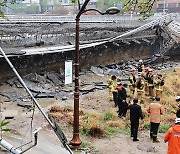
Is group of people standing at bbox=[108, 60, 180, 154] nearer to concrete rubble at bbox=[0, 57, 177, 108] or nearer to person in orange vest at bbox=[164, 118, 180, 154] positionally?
concrete rubble at bbox=[0, 57, 177, 108]

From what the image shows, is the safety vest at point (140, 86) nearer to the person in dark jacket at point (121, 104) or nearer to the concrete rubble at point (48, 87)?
the person in dark jacket at point (121, 104)

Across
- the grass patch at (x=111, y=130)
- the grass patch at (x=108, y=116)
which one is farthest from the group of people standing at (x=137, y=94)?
the grass patch at (x=111, y=130)

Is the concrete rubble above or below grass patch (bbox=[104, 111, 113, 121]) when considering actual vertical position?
below

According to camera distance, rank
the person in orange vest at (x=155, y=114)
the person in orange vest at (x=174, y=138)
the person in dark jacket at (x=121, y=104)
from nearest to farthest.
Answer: the person in orange vest at (x=174, y=138) → the person in orange vest at (x=155, y=114) → the person in dark jacket at (x=121, y=104)

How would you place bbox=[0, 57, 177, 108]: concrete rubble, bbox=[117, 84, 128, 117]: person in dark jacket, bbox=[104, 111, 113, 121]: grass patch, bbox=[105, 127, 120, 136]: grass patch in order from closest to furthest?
1. bbox=[105, 127, 120, 136]: grass patch
2. bbox=[104, 111, 113, 121]: grass patch
3. bbox=[117, 84, 128, 117]: person in dark jacket
4. bbox=[0, 57, 177, 108]: concrete rubble

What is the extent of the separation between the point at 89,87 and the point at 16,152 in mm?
14560

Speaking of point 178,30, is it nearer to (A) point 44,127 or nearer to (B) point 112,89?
(B) point 112,89

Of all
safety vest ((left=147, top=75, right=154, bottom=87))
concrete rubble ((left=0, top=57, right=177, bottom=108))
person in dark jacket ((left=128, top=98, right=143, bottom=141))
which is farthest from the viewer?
concrete rubble ((left=0, top=57, right=177, bottom=108))

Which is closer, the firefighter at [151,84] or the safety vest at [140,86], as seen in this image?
the safety vest at [140,86]

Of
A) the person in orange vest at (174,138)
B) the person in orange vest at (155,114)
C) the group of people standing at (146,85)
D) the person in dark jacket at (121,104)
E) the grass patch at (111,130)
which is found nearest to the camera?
the person in orange vest at (174,138)

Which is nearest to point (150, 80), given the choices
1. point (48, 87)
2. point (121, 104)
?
point (121, 104)

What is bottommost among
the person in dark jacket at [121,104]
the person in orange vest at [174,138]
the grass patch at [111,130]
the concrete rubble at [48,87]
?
the concrete rubble at [48,87]

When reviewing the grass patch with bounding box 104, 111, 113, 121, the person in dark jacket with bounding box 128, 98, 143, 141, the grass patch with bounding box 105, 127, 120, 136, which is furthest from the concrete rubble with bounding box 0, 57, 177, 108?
the person in dark jacket with bounding box 128, 98, 143, 141

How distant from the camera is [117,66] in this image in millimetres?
25766
